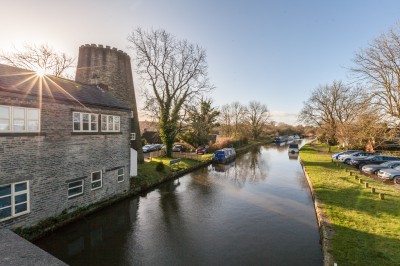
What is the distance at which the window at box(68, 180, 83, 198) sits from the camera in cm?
1276

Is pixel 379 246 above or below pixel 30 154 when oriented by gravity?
below

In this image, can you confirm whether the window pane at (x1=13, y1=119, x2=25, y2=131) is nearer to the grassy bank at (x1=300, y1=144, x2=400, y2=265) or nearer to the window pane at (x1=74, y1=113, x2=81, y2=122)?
the window pane at (x1=74, y1=113, x2=81, y2=122)

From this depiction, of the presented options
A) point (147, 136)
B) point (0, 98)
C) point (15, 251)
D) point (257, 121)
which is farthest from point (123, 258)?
point (257, 121)

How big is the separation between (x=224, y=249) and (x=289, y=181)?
15.7 m

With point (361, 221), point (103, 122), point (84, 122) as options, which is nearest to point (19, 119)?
point (84, 122)

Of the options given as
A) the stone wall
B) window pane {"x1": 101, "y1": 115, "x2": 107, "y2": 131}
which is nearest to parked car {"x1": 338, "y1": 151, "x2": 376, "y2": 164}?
the stone wall

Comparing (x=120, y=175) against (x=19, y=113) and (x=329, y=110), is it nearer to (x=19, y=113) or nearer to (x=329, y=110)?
(x=19, y=113)

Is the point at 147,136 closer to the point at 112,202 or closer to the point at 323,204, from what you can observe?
the point at 112,202

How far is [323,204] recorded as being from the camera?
14336 mm

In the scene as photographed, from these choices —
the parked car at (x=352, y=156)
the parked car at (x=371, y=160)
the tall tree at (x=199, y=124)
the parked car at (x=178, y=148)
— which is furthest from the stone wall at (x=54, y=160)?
the parked car at (x=352, y=156)

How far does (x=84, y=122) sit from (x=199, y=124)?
23595mm

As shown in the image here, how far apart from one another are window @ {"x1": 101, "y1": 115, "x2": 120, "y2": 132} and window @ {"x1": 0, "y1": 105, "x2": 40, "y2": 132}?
172 inches

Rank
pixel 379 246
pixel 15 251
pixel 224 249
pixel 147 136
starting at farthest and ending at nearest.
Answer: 1. pixel 147 136
2. pixel 224 249
3. pixel 379 246
4. pixel 15 251

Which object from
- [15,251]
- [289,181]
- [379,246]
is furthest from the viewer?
[289,181]
